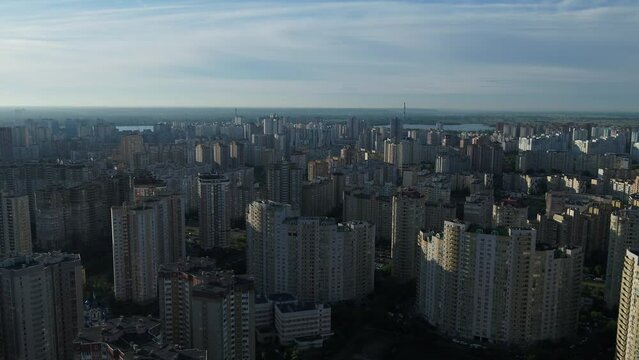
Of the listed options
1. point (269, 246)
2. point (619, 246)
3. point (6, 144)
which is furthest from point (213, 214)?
point (6, 144)

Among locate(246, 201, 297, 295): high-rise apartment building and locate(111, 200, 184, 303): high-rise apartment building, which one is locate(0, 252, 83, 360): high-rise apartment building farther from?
locate(246, 201, 297, 295): high-rise apartment building

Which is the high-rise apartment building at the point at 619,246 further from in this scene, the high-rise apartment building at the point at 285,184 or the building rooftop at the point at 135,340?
the high-rise apartment building at the point at 285,184

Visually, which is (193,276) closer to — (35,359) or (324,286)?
A: (35,359)

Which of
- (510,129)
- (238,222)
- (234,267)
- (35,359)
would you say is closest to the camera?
(35,359)

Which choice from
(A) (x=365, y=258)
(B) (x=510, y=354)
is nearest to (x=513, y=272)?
(B) (x=510, y=354)

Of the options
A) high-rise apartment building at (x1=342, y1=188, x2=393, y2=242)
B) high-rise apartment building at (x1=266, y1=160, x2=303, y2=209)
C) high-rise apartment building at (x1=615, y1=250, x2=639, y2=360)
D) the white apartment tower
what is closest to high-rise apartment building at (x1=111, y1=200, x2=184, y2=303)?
the white apartment tower

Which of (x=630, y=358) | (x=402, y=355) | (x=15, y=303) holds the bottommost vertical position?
(x=402, y=355)
